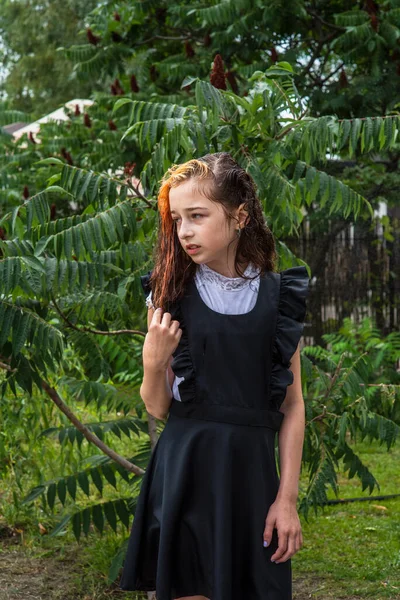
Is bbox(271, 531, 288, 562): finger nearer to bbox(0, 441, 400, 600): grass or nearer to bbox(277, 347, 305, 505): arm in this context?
bbox(277, 347, 305, 505): arm

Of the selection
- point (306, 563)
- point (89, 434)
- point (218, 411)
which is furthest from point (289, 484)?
point (306, 563)

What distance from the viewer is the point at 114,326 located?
410 cm

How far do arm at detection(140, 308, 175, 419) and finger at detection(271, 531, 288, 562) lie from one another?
0.44m

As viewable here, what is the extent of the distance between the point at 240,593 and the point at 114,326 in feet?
6.81

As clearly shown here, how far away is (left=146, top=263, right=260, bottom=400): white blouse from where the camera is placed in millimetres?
2266

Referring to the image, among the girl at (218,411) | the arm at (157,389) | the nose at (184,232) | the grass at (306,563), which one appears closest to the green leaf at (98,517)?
the grass at (306,563)

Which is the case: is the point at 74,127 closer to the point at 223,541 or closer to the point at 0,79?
the point at 223,541

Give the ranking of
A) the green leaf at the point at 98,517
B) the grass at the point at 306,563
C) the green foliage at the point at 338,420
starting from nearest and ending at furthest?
the green foliage at the point at 338,420 → the green leaf at the point at 98,517 → the grass at the point at 306,563

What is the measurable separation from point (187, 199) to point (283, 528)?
2.79ft

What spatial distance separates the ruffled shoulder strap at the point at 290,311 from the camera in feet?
7.39

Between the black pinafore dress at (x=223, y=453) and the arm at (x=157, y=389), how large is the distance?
3 cm

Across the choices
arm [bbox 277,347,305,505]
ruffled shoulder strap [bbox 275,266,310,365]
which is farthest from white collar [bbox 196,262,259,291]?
arm [bbox 277,347,305,505]

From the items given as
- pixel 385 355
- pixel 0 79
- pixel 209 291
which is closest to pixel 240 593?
pixel 209 291

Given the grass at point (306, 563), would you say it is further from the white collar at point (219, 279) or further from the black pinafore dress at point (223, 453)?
the white collar at point (219, 279)
